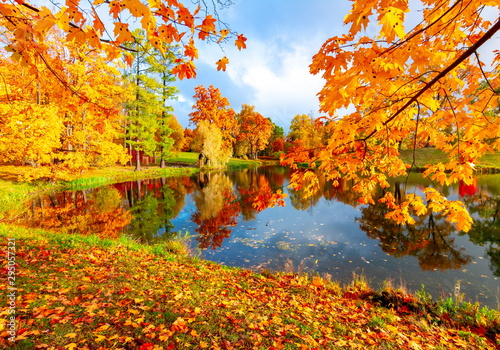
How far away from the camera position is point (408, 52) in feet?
7.90

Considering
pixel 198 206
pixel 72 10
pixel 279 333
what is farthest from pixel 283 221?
pixel 72 10

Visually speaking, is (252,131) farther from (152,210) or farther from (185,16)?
(185,16)

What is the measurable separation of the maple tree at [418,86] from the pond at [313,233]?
0.79m

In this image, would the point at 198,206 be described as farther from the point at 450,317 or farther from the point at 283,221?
the point at 450,317

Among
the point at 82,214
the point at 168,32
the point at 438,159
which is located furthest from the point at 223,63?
the point at 438,159

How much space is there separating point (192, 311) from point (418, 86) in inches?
197

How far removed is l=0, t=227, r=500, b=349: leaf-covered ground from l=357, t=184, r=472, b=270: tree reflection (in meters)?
3.31

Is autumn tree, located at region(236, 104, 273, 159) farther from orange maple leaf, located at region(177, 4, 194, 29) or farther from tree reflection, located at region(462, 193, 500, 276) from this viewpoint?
orange maple leaf, located at region(177, 4, 194, 29)

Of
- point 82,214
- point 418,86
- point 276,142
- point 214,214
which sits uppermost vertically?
point 276,142

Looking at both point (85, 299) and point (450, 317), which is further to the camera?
point (450, 317)

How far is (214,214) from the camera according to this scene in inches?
534

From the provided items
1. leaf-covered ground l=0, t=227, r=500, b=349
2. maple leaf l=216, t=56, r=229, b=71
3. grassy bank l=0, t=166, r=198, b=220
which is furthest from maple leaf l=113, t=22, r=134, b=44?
grassy bank l=0, t=166, r=198, b=220

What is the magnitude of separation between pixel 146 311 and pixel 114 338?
2.20ft

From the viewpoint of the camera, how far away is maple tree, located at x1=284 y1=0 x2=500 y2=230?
7.02 feet
